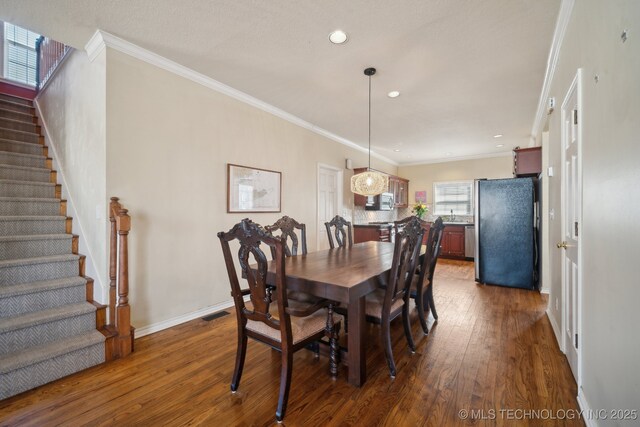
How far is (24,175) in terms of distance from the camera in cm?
321

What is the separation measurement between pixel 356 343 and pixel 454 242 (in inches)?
224

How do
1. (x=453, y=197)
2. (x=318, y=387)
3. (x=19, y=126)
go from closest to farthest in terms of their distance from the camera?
(x=318, y=387)
(x=19, y=126)
(x=453, y=197)

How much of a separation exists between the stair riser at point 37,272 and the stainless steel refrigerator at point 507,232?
5.22m

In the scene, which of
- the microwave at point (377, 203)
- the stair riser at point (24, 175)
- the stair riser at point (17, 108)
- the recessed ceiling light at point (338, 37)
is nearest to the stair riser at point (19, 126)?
the stair riser at point (17, 108)

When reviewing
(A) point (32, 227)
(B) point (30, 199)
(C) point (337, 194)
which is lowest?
(A) point (32, 227)

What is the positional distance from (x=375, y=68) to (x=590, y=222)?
2.28 meters

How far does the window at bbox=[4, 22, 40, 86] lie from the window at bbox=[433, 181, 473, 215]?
29.2 ft

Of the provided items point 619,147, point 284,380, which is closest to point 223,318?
point 284,380

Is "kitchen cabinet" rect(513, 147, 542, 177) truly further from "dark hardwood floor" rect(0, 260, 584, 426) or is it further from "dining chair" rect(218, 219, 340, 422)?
"dining chair" rect(218, 219, 340, 422)

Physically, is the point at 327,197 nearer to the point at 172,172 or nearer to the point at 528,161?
the point at 172,172

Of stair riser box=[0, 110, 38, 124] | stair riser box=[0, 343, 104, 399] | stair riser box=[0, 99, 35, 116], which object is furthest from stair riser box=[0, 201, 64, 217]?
stair riser box=[0, 99, 35, 116]

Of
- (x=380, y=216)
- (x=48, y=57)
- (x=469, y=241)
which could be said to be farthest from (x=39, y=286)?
(x=469, y=241)

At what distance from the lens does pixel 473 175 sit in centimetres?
727

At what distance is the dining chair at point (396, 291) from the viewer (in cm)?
199
